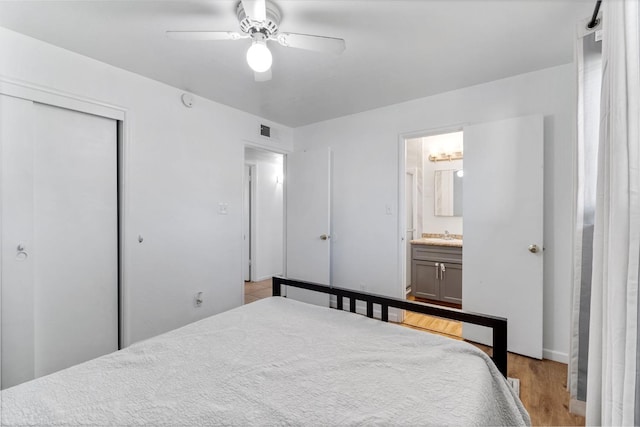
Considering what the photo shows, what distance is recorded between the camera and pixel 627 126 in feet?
2.36

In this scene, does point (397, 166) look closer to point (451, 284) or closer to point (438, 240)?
point (438, 240)

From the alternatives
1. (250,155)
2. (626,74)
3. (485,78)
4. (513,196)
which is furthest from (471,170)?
(250,155)

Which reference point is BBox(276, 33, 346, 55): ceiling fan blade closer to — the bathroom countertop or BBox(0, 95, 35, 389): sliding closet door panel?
BBox(0, 95, 35, 389): sliding closet door panel

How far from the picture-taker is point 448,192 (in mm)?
4395

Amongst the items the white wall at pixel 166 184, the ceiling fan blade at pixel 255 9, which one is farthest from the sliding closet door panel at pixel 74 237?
the ceiling fan blade at pixel 255 9

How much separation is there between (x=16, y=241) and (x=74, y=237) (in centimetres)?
31

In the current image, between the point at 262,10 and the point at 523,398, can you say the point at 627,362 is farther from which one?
the point at 262,10

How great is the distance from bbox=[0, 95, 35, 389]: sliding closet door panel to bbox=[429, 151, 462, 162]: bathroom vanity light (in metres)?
4.58

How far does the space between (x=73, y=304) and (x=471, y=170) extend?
3.54 metres

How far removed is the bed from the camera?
34.7 inches

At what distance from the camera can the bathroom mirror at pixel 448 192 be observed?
4305 mm

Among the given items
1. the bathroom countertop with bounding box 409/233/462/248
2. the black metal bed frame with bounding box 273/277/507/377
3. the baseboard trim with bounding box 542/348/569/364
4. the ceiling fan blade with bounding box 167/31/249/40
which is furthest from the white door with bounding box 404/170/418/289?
the ceiling fan blade with bounding box 167/31/249/40

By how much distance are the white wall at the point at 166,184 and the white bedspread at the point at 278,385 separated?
52.6 inches

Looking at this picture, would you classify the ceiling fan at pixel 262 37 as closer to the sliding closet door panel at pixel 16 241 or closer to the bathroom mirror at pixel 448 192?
the sliding closet door panel at pixel 16 241
